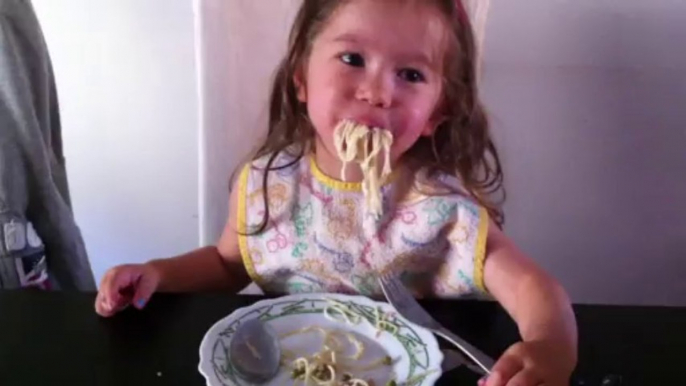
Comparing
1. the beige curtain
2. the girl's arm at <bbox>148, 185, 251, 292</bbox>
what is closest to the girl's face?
the beige curtain

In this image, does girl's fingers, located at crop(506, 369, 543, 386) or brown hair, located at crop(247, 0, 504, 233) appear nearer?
girl's fingers, located at crop(506, 369, 543, 386)

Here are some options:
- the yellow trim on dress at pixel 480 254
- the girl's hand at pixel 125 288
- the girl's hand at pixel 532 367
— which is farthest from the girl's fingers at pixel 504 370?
the girl's hand at pixel 125 288

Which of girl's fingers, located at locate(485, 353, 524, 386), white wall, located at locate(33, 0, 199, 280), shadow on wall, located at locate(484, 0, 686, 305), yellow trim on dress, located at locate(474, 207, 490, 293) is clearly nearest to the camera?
girl's fingers, located at locate(485, 353, 524, 386)

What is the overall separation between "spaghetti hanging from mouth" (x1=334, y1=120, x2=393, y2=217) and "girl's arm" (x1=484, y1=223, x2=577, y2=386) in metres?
0.15

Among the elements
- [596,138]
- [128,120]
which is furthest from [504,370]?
[128,120]

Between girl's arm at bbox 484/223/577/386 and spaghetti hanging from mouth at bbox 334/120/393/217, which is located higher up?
spaghetti hanging from mouth at bbox 334/120/393/217

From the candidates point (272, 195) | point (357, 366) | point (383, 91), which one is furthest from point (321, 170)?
point (357, 366)

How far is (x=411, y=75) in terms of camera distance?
3.00 ft

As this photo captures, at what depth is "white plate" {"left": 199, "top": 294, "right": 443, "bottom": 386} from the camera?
79 centimetres

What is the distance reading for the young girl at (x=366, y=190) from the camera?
0.90m

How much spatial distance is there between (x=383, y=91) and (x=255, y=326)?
0.89 ft

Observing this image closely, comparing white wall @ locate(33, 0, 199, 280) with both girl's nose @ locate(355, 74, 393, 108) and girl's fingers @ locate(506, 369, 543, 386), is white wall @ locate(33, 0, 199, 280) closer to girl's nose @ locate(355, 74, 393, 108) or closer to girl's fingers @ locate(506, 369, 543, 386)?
girl's nose @ locate(355, 74, 393, 108)

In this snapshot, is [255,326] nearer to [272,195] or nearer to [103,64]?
[272,195]

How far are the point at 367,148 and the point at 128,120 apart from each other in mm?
586
